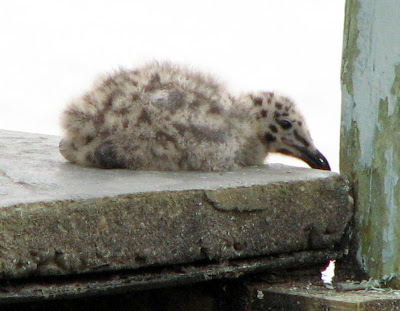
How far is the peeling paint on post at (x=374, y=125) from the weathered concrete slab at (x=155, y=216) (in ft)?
0.31

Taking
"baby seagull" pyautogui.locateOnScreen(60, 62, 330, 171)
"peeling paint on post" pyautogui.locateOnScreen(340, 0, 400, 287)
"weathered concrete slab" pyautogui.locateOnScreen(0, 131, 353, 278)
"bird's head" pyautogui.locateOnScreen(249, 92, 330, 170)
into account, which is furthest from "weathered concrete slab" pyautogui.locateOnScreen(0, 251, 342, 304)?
"bird's head" pyautogui.locateOnScreen(249, 92, 330, 170)

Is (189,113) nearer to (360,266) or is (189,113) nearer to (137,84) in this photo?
(137,84)

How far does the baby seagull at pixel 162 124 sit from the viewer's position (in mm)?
2920

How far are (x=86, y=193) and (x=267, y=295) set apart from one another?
731mm

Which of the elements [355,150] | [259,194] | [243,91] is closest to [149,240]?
[259,194]

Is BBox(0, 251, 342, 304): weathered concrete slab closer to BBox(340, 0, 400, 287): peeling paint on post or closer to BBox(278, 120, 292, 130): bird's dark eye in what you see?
BBox(340, 0, 400, 287): peeling paint on post

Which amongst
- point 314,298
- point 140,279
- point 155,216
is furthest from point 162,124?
point 314,298

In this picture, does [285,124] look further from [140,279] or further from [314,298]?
[140,279]

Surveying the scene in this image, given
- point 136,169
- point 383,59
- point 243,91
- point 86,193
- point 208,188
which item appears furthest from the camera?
point 243,91

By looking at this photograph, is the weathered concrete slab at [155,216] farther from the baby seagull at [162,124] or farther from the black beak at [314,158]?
the black beak at [314,158]

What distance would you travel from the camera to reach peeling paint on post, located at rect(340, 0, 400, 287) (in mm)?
2711

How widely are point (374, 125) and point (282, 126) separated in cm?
59

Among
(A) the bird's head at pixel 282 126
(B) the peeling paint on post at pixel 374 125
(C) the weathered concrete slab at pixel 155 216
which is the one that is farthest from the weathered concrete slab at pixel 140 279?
(A) the bird's head at pixel 282 126

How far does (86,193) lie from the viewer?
2373mm
